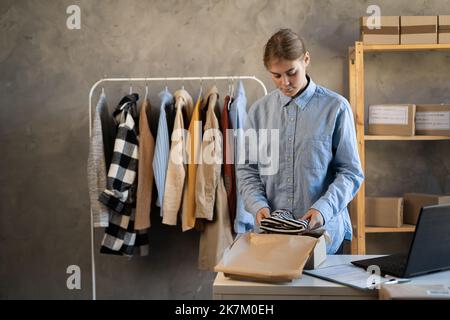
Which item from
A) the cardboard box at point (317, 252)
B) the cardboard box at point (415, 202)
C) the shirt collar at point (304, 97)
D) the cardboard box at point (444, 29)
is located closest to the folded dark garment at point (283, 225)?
the cardboard box at point (317, 252)

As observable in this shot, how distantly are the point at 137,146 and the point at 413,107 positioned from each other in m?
1.56

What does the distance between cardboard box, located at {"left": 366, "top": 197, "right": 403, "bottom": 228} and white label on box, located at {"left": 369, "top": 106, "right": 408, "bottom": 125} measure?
0.44m

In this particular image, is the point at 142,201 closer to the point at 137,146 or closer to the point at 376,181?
the point at 137,146

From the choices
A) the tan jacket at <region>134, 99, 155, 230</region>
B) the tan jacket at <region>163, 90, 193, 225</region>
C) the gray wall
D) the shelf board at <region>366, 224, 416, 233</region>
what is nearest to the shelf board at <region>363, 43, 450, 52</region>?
the gray wall

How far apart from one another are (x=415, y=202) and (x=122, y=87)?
1870 millimetres

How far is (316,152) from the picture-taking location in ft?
7.20

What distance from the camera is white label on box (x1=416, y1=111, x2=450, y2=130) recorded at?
321 centimetres

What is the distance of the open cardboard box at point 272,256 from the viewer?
1604 millimetres

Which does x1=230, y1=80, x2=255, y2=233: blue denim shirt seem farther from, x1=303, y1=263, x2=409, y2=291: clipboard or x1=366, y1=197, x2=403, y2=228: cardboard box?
x1=303, y1=263, x2=409, y2=291: clipboard

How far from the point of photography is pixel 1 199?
11.9ft

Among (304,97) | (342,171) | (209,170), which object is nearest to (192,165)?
(209,170)

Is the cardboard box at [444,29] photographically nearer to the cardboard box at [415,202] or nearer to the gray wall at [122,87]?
the gray wall at [122,87]

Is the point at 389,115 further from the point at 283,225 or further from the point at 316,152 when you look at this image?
the point at 283,225

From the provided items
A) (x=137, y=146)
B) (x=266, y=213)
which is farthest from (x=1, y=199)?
(x=266, y=213)
